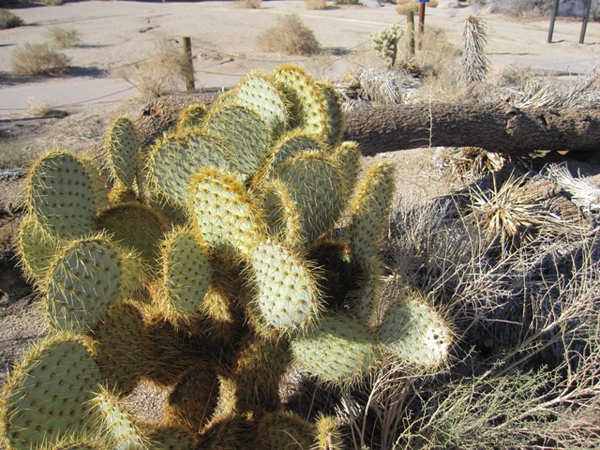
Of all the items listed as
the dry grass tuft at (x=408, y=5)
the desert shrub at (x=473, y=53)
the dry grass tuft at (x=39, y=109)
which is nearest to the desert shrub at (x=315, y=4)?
the dry grass tuft at (x=408, y=5)

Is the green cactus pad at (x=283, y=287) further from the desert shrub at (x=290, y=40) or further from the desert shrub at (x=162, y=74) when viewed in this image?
the desert shrub at (x=290, y=40)

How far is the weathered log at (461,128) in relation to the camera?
606 cm

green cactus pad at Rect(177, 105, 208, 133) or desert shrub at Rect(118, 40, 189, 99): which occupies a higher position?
green cactus pad at Rect(177, 105, 208, 133)

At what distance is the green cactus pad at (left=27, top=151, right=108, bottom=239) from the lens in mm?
2283

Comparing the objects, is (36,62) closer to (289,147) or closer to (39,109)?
(39,109)

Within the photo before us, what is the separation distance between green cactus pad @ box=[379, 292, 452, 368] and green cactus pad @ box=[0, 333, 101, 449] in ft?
3.86

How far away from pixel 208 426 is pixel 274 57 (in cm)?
1467

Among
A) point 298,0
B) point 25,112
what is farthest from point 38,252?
point 298,0

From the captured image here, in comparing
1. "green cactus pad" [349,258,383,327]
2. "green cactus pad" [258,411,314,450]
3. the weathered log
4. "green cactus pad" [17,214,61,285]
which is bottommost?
"green cactus pad" [258,411,314,450]

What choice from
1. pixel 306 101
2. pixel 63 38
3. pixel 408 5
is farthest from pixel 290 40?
pixel 306 101

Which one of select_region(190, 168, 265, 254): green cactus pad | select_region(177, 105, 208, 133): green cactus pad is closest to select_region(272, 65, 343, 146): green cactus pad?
select_region(177, 105, 208, 133): green cactus pad

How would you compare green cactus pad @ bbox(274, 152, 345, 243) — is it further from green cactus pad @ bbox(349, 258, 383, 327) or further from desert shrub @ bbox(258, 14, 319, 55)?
desert shrub @ bbox(258, 14, 319, 55)

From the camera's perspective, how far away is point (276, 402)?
2.66 m

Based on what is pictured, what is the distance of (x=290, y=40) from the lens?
16.5 m
